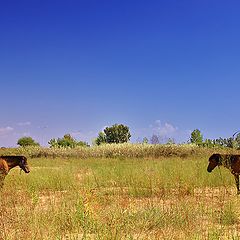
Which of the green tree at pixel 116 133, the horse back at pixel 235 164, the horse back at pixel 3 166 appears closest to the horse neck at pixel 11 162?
the horse back at pixel 3 166

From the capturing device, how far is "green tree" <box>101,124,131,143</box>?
58.1 metres

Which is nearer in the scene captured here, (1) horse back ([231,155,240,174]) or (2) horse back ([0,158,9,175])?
(1) horse back ([231,155,240,174])

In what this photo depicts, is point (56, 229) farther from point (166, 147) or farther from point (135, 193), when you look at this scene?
point (166, 147)

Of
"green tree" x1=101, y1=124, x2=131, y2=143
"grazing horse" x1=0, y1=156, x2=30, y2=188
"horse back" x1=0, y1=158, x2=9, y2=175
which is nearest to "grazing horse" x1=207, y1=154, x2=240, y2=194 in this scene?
"grazing horse" x1=0, y1=156, x2=30, y2=188

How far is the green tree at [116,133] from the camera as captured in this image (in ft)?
190

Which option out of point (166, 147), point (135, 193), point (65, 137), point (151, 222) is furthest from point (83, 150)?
point (65, 137)

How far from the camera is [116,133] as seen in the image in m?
58.1

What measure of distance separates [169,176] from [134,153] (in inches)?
620

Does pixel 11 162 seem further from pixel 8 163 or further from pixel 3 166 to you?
pixel 3 166

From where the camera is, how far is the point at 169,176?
12.1 m

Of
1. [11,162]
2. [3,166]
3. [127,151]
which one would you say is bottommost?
[3,166]

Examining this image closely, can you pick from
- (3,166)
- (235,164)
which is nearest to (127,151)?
(3,166)

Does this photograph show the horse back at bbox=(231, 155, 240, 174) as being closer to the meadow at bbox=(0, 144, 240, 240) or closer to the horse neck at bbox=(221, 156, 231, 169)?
the horse neck at bbox=(221, 156, 231, 169)

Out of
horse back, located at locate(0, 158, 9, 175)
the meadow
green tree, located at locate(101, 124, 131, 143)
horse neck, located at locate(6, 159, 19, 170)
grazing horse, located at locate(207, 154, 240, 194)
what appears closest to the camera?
the meadow
